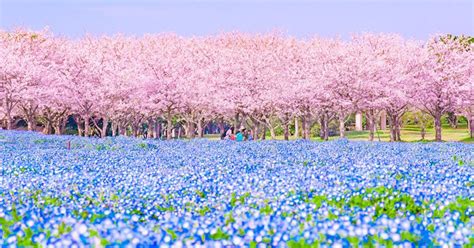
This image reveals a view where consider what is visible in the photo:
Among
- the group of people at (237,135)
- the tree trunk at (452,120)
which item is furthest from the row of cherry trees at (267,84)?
the tree trunk at (452,120)

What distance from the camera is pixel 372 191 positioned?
388 inches

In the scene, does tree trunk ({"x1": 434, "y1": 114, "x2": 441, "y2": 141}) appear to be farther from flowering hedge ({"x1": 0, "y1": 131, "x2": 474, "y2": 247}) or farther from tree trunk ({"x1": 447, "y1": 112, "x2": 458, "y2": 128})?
flowering hedge ({"x1": 0, "y1": 131, "x2": 474, "y2": 247})

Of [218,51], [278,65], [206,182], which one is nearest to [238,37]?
[218,51]

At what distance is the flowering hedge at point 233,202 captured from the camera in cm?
557

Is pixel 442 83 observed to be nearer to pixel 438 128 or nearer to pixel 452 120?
pixel 438 128

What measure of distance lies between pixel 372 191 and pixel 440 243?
14.5 ft

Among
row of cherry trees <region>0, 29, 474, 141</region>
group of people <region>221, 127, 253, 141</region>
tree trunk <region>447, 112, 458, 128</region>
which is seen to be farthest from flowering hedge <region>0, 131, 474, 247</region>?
tree trunk <region>447, 112, 458, 128</region>

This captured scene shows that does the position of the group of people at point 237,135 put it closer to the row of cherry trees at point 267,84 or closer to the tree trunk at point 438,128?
the row of cherry trees at point 267,84

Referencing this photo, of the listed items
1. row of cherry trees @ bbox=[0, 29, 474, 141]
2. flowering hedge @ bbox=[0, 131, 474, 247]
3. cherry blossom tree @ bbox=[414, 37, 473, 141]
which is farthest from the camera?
row of cherry trees @ bbox=[0, 29, 474, 141]

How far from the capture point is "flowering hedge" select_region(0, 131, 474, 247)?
A: 219 inches

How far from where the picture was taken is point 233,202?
916cm

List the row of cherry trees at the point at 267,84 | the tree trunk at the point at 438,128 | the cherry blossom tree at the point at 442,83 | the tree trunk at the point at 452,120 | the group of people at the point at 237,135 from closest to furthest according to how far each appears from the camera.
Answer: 1. the group of people at the point at 237,135
2. the tree trunk at the point at 438,128
3. the cherry blossom tree at the point at 442,83
4. the row of cherry trees at the point at 267,84
5. the tree trunk at the point at 452,120

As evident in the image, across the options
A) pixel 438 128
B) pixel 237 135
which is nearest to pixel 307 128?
pixel 438 128

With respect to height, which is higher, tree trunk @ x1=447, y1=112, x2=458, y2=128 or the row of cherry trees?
the row of cherry trees
